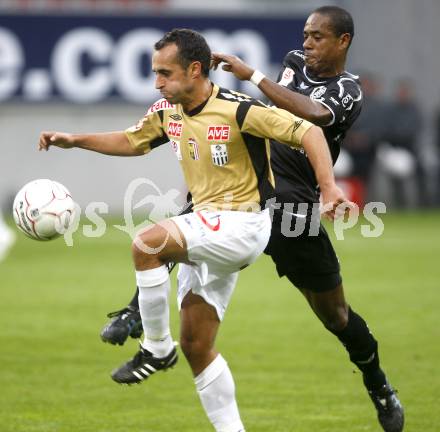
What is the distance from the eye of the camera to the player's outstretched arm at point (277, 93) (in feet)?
20.5

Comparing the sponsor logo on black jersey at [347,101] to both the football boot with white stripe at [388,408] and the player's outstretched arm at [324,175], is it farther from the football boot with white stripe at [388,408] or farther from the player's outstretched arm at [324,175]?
the football boot with white stripe at [388,408]

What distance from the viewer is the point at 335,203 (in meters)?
5.69

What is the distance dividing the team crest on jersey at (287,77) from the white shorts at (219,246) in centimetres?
145

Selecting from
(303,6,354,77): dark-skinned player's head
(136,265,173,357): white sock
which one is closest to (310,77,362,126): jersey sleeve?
(303,6,354,77): dark-skinned player's head

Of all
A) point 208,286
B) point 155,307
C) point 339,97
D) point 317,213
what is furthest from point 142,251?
point 339,97

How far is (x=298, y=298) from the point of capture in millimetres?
13211

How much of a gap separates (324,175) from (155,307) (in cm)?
114

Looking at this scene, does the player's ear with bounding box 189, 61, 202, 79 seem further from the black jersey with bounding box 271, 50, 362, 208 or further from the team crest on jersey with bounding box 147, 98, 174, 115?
the black jersey with bounding box 271, 50, 362, 208

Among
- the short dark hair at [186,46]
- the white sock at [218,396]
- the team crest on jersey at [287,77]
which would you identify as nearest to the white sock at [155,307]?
the white sock at [218,396]

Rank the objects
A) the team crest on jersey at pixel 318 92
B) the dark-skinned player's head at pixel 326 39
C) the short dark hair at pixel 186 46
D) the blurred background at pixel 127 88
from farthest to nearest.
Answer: the blurred background at pixel 127 88, the dark-skinned player's head at pixel 326 39, the team crest on jersey at pixel 318 92, the short dark hair at pixel 186 46

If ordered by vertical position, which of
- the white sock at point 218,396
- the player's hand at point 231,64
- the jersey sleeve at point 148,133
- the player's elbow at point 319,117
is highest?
the player's hand at point 231,64

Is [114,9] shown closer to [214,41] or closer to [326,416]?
[214,41]

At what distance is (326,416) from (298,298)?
18.9ft

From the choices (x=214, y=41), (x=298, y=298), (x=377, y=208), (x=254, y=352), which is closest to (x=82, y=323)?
(x=254, y=352)
